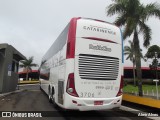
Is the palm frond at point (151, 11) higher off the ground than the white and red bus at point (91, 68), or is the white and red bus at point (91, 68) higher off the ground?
the palm frond at point (151, 11)

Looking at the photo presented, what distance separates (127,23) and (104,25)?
388 inches

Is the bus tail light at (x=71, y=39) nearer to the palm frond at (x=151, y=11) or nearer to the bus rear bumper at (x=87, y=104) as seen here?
the bus rear bumper at (x=87, y=104)

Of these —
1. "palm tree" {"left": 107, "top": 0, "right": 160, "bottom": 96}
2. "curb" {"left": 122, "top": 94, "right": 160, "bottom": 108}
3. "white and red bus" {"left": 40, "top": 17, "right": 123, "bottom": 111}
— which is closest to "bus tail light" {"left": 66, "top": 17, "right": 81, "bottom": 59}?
"white and red bus" {"left": 40, "top": 17, "right": 123, "bottom": 111}

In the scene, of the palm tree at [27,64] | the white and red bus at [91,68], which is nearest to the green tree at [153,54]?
the palm tree at [27,64]

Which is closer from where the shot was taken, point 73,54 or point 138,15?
point 73,54

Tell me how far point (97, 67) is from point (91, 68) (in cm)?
29

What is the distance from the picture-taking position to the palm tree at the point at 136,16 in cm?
1916

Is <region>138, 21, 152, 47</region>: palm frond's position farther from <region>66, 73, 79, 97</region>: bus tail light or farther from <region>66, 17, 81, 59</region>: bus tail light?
<region>66, 73, 79, 97</region>: bus tail light

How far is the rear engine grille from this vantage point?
8.72 meters

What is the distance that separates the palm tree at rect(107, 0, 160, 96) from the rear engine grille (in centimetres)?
1026

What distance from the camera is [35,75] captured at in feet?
273

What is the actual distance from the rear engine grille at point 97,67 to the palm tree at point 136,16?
33.7ft

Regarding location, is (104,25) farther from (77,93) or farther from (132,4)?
(132,4)

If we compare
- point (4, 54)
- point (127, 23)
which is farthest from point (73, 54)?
point (4, 54)
